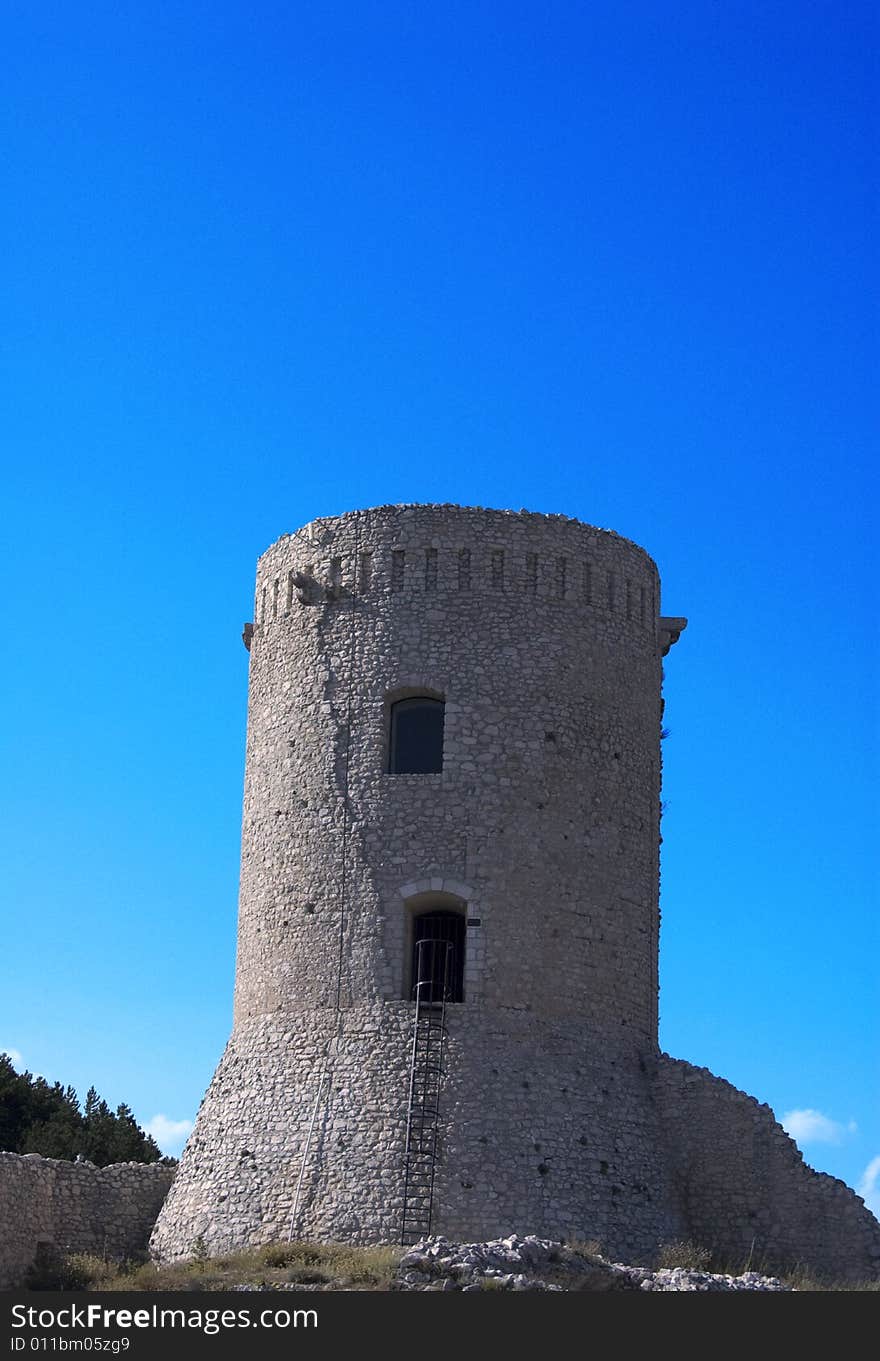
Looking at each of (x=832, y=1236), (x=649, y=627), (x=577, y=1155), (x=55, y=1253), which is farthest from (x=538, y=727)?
(x=55, y=1253)

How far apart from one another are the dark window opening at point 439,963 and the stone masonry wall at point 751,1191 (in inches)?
118

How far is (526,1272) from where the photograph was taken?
21.8 meters

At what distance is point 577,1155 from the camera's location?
25.5 meters

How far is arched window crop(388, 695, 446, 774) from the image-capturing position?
27391 mm

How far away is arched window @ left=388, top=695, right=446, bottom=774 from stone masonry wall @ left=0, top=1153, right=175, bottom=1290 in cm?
634

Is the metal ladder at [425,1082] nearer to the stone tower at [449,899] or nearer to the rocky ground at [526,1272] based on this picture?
the stone tower at [449,899]

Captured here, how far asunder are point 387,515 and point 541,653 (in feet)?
9.19

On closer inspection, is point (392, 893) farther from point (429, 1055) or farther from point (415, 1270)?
point (415, 1270)

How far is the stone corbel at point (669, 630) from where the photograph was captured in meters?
29.6

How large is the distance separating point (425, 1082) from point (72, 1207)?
5089 millimetres

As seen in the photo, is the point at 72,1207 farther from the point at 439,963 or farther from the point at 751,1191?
the point at 751,1191

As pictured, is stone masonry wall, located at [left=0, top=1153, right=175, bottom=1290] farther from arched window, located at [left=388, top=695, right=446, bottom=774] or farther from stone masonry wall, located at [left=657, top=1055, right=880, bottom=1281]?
stone masonry wall, located at [left=657, top=1055, right=880, bottom=1281]

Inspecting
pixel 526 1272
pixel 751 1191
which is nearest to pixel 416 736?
pixel 751 1191

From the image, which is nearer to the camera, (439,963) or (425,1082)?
(425,1082)
